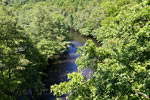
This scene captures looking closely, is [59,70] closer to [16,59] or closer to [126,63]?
[16,59]

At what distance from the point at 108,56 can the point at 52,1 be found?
12796 cm

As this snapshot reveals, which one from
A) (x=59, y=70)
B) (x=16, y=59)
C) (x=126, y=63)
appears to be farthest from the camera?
(x=59, y=70)

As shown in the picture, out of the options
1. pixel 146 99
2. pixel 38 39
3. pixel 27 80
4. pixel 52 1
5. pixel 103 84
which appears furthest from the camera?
pixel 52 1

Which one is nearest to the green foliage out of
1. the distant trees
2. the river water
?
the distant trees

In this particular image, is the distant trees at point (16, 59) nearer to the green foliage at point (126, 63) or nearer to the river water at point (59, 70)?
the river water at point (59, 70)

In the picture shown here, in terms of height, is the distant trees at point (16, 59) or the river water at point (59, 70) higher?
the distant trees at point (16, 59)

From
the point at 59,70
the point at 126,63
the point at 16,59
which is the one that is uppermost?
the point at 126,63

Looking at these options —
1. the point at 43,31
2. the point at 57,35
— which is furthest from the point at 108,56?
the point at 57,35

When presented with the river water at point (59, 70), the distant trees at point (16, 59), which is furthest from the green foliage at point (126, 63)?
the river water at point (59, 70)

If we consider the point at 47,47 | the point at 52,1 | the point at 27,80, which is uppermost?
the point at 52,1

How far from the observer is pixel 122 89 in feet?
16.7

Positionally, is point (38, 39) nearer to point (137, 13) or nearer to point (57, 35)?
point (57, 35)

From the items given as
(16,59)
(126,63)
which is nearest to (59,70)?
(16,59)

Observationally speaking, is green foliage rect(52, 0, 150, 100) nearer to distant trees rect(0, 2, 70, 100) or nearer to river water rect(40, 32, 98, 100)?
distant trees rect(0, 2, 70, 100)
